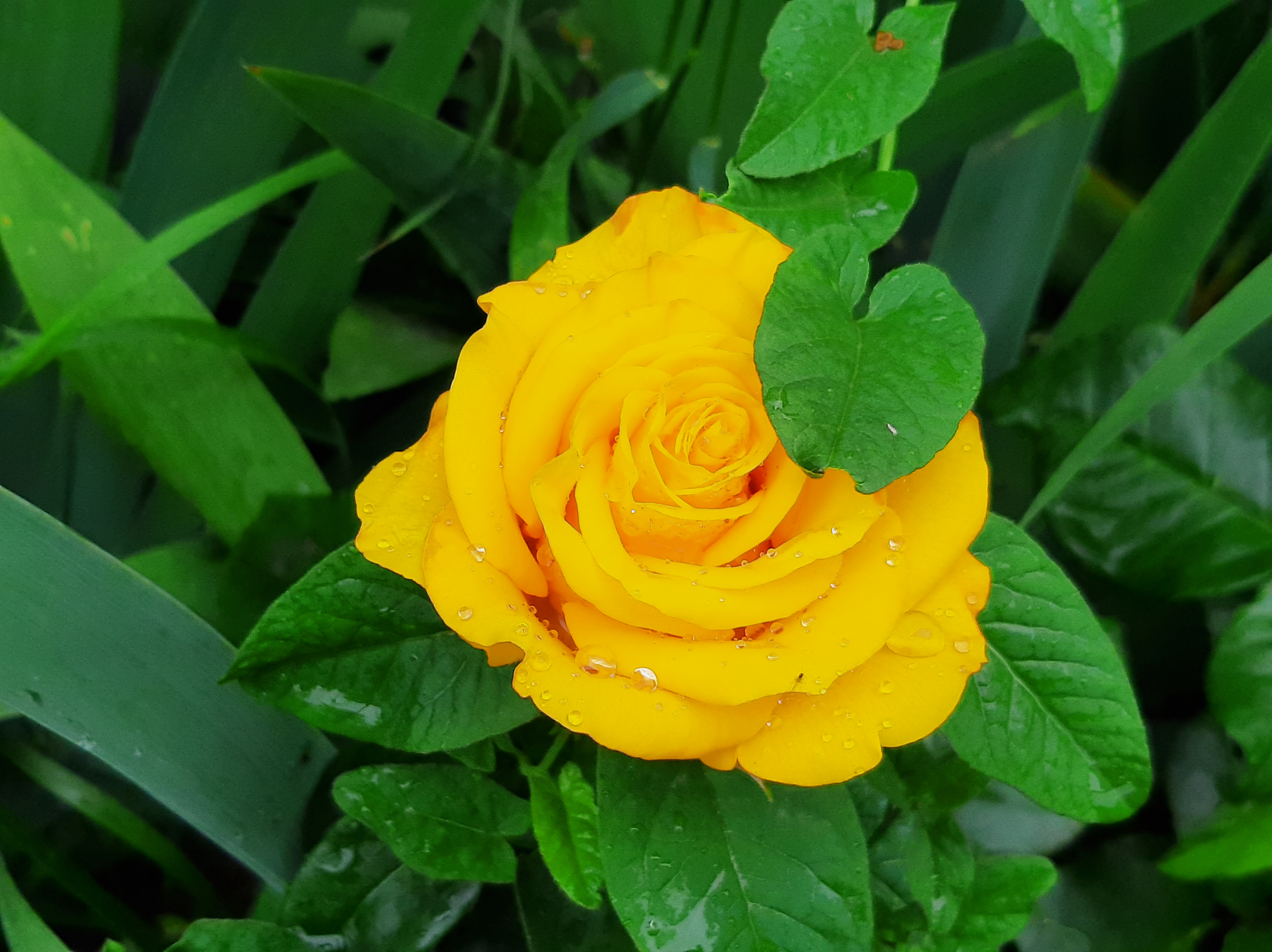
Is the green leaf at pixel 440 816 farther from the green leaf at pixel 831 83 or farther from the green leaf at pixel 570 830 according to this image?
the green leaf at pixel 831 83

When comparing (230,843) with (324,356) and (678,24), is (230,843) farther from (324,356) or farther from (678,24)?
(678,24)

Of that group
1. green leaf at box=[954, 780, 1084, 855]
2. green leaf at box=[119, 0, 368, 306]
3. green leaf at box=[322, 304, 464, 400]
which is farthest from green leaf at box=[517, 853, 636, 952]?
green leaf at box=[119, 0, 368, 306]

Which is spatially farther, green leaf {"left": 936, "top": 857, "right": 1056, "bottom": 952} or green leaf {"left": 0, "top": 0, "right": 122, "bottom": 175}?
green leaf {"left": 0, "top": 0, "right": 122, "bottom": 175}

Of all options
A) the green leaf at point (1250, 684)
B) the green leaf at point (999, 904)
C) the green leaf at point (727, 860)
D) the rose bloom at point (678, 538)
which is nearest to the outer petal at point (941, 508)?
the rose bloom at point (678, 538)

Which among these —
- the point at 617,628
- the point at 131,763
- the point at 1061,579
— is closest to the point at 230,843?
the point at 131,763

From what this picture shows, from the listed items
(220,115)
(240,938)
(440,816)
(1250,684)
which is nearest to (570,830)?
(440,816)

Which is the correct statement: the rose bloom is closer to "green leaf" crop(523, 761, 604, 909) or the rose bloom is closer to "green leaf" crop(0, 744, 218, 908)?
"green leaf" crop(523, 761, 604, 909)
